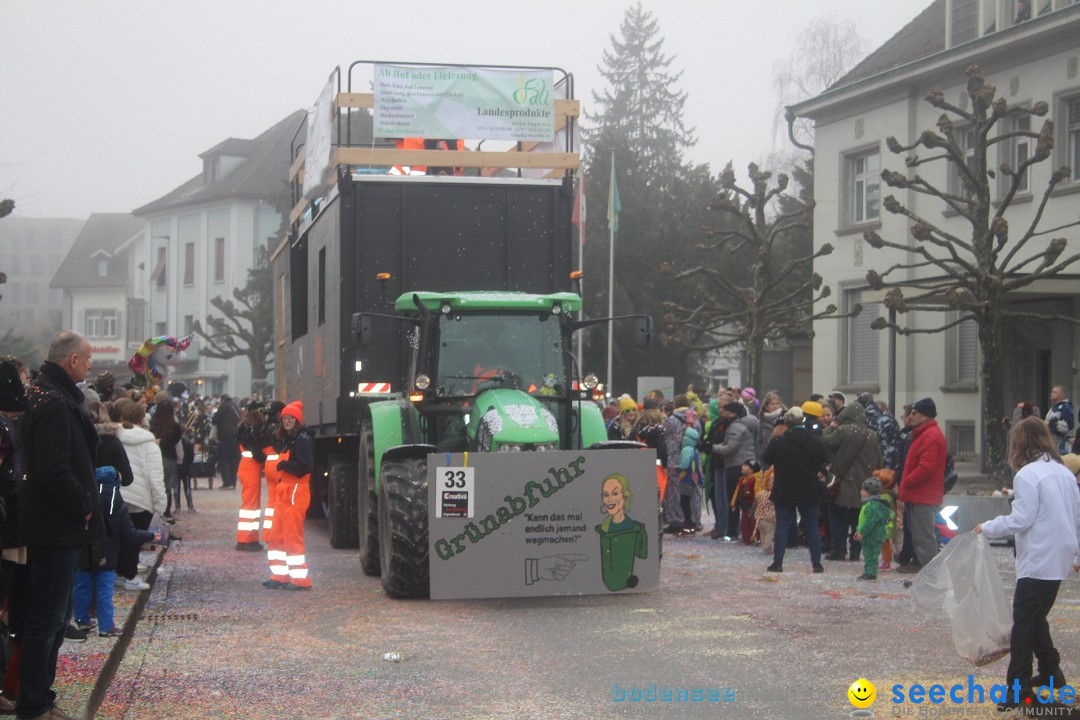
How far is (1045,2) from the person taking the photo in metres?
27.2

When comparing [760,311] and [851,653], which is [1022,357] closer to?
[760,311]

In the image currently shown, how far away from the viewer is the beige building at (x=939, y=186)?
26219 millimetres

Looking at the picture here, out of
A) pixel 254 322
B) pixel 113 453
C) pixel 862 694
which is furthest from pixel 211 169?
pixel 862 694

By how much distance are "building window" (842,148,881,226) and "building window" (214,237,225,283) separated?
44652mm

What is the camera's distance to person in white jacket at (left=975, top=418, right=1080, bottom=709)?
7320mm

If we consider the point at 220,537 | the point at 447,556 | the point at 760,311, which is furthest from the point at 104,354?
the point at 447,556

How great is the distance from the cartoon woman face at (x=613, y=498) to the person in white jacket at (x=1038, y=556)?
184 inches

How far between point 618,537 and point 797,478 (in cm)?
328

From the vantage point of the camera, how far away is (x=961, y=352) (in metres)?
29.2

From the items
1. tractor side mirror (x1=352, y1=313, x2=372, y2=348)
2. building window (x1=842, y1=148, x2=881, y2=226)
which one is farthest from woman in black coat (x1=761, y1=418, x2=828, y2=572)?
building window (x1=842, y1=148, x2=881, y2=226)

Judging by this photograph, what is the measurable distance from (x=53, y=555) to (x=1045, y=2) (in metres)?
24.8

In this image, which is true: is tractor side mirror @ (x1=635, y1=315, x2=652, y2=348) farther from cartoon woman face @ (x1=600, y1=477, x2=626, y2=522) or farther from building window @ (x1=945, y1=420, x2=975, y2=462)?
building window @ (x1=945, y1=420, x2=975, y2=462)

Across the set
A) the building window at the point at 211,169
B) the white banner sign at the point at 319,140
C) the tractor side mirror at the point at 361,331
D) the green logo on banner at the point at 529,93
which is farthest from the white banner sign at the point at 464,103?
the building window at the point at 211,169

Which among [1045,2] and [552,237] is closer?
[552,237]
